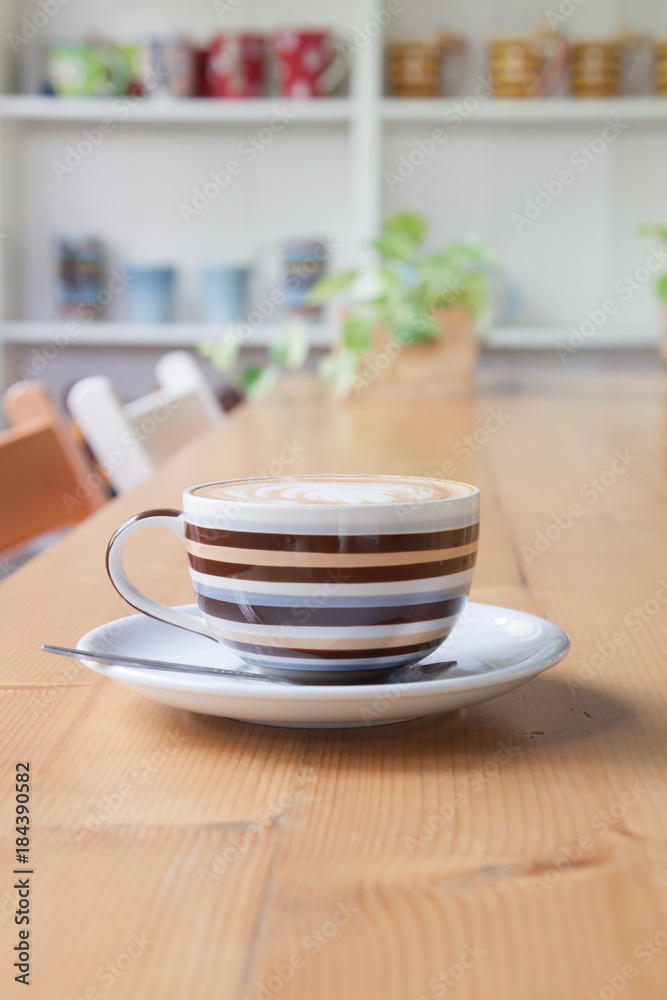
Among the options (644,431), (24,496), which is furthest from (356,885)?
(644,431)

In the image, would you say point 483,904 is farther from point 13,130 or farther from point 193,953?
point 13,130

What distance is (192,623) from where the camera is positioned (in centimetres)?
37

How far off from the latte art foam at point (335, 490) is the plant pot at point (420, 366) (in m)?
1.24

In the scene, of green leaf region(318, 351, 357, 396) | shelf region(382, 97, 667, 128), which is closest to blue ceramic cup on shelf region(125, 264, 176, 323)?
shelf region(382, 97, 667, 128)

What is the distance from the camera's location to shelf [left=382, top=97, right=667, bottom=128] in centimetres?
268

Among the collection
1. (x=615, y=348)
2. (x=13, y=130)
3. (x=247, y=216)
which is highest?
(x=13, y=130)

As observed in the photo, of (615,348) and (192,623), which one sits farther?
(615,348)

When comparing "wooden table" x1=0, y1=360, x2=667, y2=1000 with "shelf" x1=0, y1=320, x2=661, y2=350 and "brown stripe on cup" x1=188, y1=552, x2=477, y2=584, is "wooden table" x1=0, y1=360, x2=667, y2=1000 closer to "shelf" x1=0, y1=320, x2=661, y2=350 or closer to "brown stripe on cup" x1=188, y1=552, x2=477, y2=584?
"brown stripe on cup" x1=188, y1=552, x2=477, y2=584

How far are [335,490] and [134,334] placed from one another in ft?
8.57

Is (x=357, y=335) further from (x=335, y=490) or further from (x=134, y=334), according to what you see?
(x=134, y=334)

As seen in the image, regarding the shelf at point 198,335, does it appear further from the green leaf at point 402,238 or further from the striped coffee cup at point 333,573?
the striped coffee cup at point 333,573

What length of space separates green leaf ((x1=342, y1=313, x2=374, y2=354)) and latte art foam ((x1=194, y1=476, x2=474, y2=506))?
1244 millimetres

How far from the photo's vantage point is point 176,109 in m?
2.75

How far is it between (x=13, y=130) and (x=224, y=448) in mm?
2246
